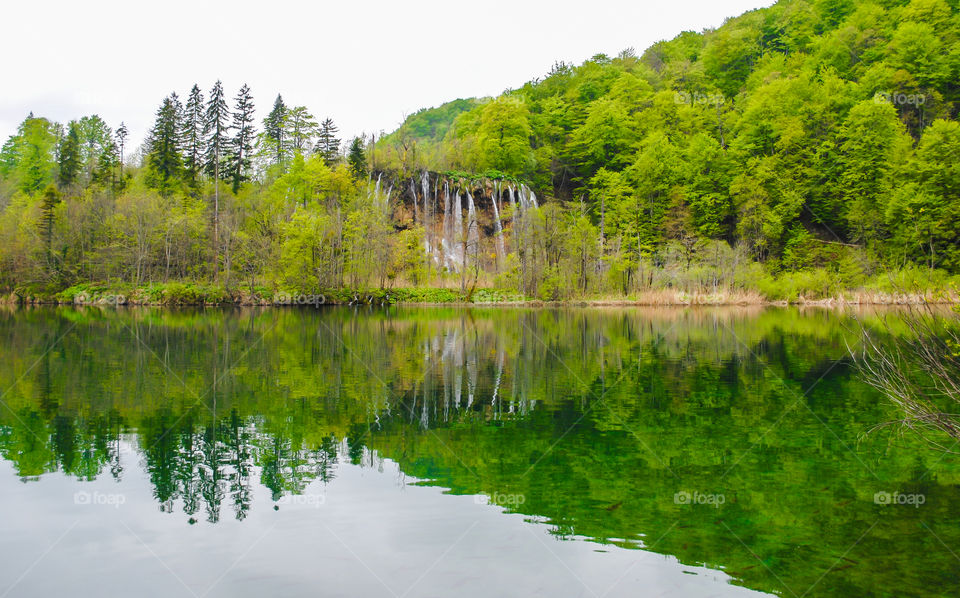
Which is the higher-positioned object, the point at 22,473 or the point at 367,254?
the point at 367,254

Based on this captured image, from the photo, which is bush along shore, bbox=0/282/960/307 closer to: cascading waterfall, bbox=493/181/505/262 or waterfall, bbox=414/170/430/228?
cascading waterfall, bbox=493/181/505/262

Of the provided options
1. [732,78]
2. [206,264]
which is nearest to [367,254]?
[206,264]

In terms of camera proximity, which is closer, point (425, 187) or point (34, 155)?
point (425, 187)

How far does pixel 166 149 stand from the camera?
5959 centimetres

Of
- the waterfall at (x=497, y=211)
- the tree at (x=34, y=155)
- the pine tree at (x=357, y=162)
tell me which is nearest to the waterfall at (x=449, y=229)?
the waterfall at (x=497, y=211)

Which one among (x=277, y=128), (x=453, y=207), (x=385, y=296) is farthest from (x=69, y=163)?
(x=385, y=296)

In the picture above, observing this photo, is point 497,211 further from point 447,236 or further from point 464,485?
point 464,485

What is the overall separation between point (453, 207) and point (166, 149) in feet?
100

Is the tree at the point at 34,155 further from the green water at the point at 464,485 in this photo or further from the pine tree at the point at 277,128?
the green water at the point at 464,485

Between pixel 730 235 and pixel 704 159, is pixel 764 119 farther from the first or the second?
pixel 730 235

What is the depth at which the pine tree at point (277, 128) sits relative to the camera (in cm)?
6906

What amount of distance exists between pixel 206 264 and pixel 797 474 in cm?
4726

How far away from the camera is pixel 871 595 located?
3.85m

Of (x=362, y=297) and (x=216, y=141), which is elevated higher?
(x=216, y=141)
